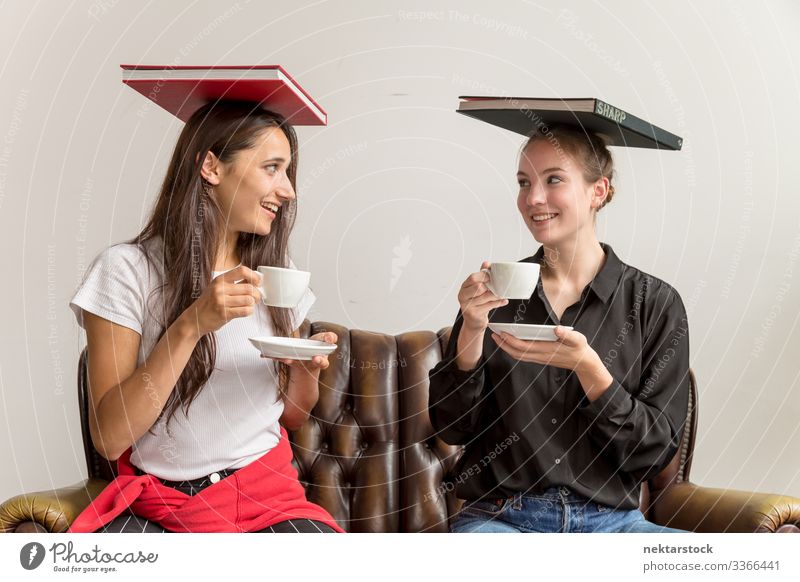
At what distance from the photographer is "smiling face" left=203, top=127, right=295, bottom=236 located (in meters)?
1.36

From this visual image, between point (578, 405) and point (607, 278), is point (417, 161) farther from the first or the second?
point (578, 405)

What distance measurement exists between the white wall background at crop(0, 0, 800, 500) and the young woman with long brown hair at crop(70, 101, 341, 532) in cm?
30

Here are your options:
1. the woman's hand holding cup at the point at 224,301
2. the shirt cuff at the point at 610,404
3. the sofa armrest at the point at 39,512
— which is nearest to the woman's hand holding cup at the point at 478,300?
the shirt cuff at the point at 610,404

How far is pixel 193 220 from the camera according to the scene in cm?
137

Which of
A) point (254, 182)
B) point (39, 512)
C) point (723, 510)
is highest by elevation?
point (254, 182)

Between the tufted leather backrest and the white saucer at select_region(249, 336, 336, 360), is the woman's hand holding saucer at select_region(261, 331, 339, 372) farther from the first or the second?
the tufted leather backrest

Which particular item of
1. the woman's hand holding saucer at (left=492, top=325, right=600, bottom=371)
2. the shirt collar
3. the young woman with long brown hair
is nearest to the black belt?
the young woman with long brown hair

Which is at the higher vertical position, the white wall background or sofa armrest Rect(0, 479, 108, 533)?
the white wall background

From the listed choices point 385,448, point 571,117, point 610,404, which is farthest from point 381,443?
point 571,117

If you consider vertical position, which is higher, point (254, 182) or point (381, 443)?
point (254, 182)

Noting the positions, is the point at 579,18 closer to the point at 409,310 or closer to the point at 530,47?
the point at 530,47

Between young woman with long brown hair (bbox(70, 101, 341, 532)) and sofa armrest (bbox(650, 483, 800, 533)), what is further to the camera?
sofa armrest (bbox(650, 483, 800, 533))

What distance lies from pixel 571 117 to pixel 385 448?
797 mm
